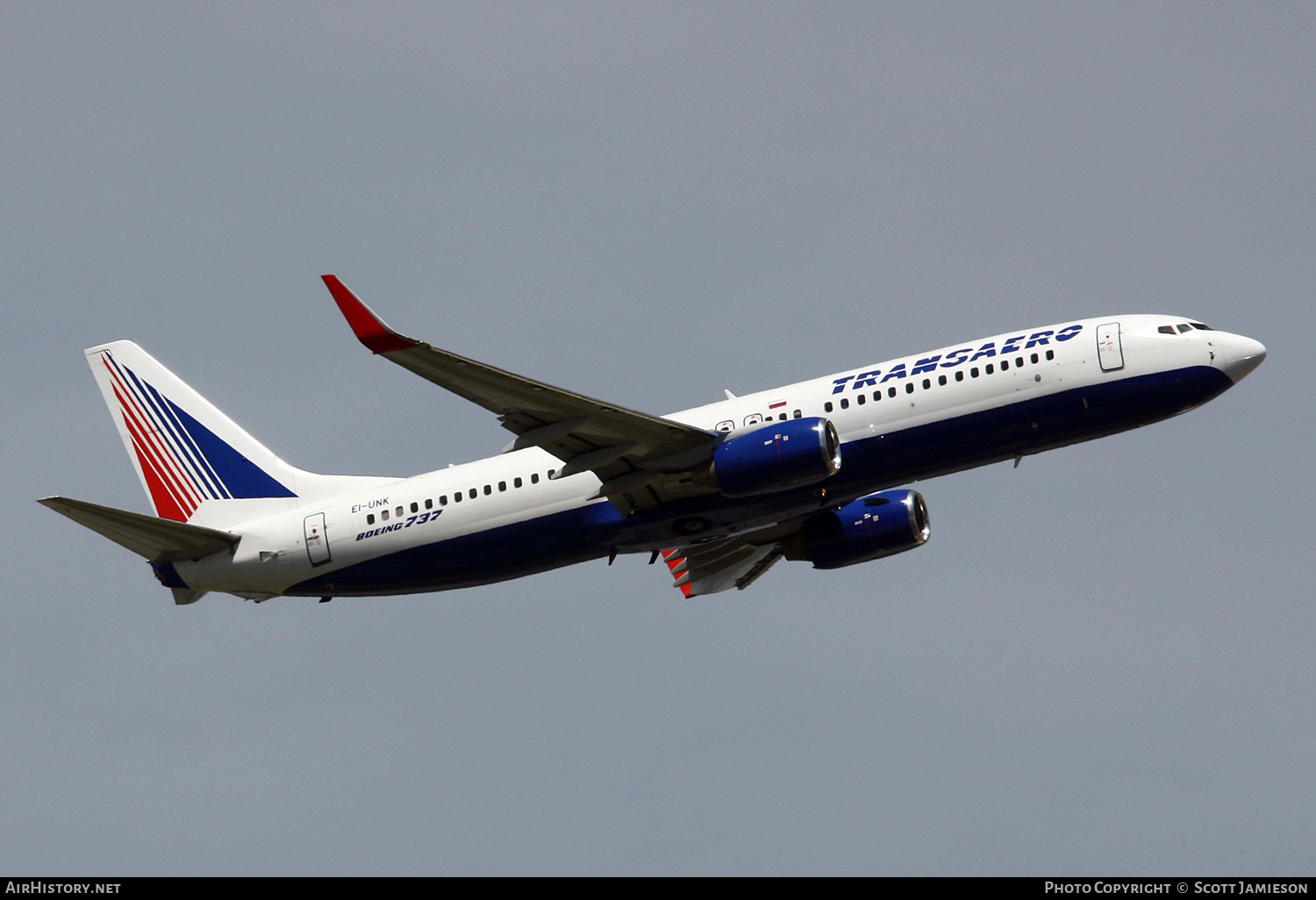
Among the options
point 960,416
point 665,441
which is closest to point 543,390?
point 665,441

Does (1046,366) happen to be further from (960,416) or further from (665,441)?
(665,441)

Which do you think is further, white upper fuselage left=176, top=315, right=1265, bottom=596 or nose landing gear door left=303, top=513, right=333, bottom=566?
nose landing gear door left=303, top=513, right=333, bottom=566

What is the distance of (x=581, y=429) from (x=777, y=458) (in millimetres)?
5889

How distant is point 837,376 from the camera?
53094 millimetres

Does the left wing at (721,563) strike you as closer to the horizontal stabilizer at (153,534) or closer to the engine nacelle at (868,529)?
the engine nacelle at (868,529)

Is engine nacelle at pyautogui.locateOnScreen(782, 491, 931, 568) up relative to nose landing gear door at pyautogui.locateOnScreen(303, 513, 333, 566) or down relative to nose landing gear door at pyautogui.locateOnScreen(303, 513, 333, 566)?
up

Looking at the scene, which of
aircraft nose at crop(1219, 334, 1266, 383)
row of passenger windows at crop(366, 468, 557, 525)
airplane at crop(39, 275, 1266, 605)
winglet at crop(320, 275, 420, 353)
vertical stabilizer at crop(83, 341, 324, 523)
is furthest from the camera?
vertical stabilizer at crop(83, 341, 324, 523)

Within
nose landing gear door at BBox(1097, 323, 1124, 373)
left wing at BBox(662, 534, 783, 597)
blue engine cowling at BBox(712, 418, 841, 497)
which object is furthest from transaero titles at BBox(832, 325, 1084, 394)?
left wing at BBox(662, 534, 783, 597)

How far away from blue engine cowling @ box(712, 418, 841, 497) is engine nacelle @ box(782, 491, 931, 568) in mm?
7411

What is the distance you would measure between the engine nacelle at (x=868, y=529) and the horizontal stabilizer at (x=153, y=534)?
19727 millimetres

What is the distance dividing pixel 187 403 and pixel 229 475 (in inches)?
143

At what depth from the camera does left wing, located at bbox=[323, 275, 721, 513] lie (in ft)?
150

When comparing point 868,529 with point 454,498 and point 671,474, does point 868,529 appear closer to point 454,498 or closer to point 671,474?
point 671,474

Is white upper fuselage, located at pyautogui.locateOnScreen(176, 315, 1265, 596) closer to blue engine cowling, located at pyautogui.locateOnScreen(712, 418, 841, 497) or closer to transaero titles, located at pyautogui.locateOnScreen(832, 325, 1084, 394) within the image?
transaero titles, located at pyautogui.locateOnScreen(832, 325, 1084, 394)
